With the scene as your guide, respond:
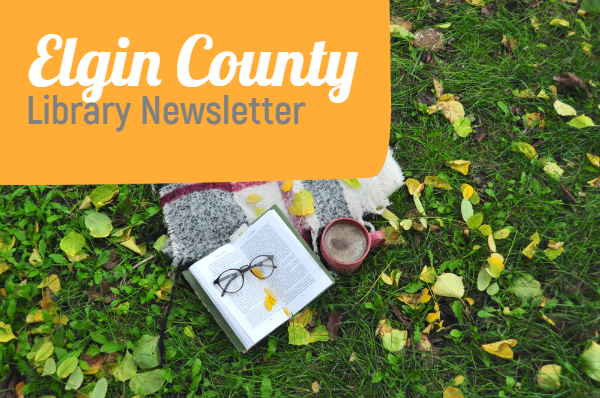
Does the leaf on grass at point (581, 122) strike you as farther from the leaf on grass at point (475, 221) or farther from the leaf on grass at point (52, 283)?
the leaf on grass at point (52, 283)

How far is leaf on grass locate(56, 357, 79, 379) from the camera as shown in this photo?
180 cm

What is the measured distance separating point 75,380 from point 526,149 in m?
2.53

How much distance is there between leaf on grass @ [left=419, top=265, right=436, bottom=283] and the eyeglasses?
2.43 feet

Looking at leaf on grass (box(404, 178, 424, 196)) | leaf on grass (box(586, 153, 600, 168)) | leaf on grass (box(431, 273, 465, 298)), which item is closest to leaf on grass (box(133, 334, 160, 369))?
leaf on grass (box(431, 273, 465, 298))

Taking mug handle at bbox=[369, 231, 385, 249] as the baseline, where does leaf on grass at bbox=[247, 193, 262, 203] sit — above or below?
above

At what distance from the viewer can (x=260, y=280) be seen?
1953 mm

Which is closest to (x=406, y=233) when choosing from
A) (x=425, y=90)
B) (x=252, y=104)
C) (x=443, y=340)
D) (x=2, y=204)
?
(x=443, y=340)

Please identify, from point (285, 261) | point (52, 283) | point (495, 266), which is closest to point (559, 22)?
point (495, 266)

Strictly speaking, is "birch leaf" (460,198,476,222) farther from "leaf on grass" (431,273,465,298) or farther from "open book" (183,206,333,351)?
"open book" (183,206,333,351)

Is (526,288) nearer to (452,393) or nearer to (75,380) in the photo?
(452,393)

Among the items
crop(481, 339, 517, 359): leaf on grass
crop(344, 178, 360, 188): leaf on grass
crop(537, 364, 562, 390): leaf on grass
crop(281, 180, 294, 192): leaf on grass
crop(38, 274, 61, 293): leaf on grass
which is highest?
crop(38, 274, 61, 293): leaf on grass

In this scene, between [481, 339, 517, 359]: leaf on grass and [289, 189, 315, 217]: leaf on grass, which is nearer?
[481, 339, 517, 359]: leaf on grass

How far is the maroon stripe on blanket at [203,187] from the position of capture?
2.13 metres

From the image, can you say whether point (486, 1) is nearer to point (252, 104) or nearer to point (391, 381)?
point (252, 104)
